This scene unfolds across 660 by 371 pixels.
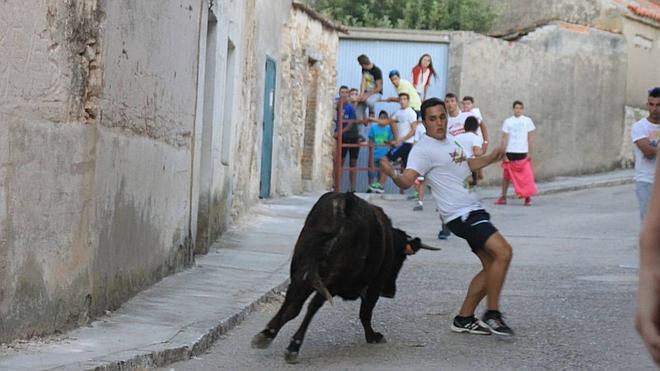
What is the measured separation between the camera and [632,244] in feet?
48.4

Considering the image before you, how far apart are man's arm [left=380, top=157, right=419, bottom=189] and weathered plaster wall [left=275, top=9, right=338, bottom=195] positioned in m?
11.4

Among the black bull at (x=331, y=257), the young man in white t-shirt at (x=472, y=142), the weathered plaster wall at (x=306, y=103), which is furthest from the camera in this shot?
the weathered plaster wall at (x=306, y=103)

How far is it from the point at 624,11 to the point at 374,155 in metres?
9.03

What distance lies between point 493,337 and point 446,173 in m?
1.18

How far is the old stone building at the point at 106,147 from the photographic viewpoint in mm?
6484

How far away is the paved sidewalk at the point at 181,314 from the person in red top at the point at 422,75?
920cm

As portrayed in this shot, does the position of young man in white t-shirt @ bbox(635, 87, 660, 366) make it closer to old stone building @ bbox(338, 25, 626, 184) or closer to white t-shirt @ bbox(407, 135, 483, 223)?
white t-shirt @ bbox(407, 135, 483, 223)

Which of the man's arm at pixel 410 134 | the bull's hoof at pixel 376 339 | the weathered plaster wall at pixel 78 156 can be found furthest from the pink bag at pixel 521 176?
the bull's hoof at pixel 376 339

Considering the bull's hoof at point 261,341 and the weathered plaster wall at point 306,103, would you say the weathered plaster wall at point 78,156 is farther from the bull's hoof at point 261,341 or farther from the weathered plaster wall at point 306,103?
the weathered plaster wall at point 306,103

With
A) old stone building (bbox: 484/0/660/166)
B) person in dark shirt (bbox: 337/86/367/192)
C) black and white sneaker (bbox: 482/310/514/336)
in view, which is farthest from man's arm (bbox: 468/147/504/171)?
old stone building (bbox: 484/0/660/166)

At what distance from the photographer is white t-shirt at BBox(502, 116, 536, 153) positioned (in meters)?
20.3

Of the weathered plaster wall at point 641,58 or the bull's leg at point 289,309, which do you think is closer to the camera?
the bull's leg at point 289,309

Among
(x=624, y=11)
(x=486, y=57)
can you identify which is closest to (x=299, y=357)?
(x=486, y=57)

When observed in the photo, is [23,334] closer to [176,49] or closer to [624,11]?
[176,49]
